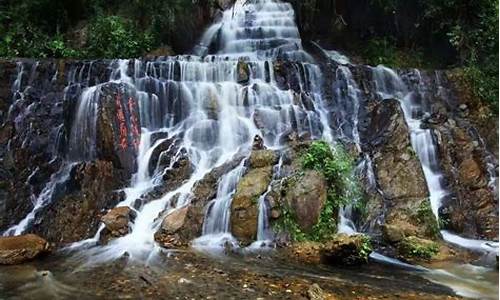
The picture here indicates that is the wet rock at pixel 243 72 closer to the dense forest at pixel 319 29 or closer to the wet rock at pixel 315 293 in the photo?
the dense forest at pixel 319 29

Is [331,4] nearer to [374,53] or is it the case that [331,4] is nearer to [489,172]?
[374,53]

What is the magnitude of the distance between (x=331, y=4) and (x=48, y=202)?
13.4 m

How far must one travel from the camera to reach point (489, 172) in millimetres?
11508

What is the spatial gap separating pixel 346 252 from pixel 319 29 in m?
13.0

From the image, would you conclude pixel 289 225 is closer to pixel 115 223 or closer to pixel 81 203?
pixel 115 223

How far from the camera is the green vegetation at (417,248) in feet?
28.3

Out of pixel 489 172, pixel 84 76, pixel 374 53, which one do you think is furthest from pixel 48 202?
pixel 374 53

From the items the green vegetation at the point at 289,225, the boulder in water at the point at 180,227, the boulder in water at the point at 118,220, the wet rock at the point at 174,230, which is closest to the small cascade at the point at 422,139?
the green vegetation at the point at 289,225

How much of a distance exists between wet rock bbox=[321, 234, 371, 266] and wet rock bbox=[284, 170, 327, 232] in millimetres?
1068

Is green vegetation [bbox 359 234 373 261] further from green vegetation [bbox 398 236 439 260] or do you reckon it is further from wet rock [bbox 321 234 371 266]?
→ green vegetation [bbox 398 236 439 260]

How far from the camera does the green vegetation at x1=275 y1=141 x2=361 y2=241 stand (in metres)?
9.19

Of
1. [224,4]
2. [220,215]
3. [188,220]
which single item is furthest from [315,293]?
[224,4]

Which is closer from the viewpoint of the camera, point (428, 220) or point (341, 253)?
point (341, 253)

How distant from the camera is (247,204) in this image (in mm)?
9531
